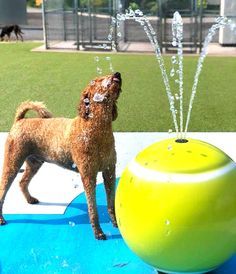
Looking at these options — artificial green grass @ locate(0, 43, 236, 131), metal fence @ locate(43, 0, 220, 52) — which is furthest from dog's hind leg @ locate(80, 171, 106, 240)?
metal fence @ locate(43, 0, 220, 52)

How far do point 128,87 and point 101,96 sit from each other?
263 inches

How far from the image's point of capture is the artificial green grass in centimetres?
755

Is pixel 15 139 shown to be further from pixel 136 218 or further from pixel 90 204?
pixel 136 218

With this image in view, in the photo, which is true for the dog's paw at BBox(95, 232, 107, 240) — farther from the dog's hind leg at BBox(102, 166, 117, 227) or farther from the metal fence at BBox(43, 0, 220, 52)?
the metal fence at BBox(43, 0, 220, 52)

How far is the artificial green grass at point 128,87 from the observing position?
7.55m

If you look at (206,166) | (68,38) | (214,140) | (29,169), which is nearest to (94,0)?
(68,38)

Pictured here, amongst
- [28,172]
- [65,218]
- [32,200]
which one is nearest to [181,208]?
[65,218]

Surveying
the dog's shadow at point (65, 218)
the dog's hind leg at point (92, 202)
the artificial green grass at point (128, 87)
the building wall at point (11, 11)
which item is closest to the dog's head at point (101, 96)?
the dog's hind leg at point (92, 202)

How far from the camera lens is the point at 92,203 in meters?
3.67

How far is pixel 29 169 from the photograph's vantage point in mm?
4340

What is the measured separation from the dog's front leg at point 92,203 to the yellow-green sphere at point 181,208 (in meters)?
0.69

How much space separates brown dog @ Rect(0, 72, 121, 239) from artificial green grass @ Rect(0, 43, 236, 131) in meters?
3.19

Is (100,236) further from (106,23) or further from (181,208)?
(106,23)

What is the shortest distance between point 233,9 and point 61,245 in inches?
533
